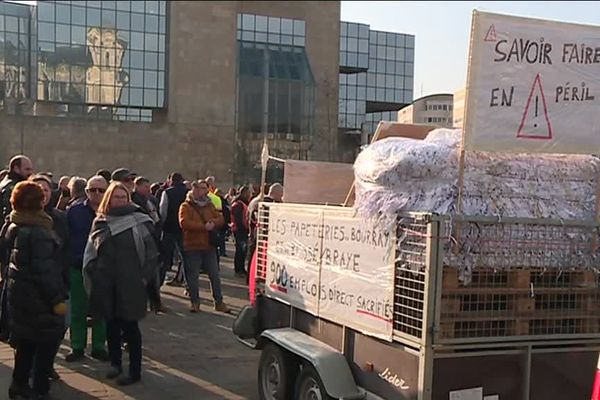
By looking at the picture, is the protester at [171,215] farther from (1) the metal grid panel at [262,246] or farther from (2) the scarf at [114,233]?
(1) the metal grid panel at [262,246]

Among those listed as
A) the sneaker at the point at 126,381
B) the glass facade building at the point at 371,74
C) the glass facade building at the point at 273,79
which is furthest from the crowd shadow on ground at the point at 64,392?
the glass facade building at the point at 371,74

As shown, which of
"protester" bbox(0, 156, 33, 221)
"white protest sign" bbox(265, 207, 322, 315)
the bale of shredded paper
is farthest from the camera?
"protester" bbox(0, 156, 33, 221)

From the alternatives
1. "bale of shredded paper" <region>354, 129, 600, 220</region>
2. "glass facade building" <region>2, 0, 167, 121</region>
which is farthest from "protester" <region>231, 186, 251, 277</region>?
"glass facade building" <region>2, 0, 167, 121</region>

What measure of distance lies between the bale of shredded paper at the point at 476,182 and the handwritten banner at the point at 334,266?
0.88ft

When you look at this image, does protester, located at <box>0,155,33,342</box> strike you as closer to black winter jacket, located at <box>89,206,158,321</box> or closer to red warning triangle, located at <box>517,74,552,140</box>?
black winter jacket, located at <box>89,206,158,321</box>

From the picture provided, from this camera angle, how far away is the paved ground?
656 centimetres

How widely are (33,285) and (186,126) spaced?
48.3 meters

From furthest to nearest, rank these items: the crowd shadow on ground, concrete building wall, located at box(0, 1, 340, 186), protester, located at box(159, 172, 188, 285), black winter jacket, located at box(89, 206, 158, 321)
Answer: concrete building wall, located at box(0, 1, 340, 186) → protester, located at box(159, 172, 188, 285) → black winter jacket, located at box(89, 206, 158, 321) → the crowd shadow on ground

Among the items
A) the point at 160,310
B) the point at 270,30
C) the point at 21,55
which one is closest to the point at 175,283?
the point at 160,310

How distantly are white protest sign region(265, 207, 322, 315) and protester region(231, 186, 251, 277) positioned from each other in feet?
25.5

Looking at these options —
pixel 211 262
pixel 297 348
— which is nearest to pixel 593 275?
pixel 297 348

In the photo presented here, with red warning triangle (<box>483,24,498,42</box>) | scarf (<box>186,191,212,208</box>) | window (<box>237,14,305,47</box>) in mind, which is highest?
window (<box>237,14,305,47</box>)

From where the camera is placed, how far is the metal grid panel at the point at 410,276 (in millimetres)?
4223

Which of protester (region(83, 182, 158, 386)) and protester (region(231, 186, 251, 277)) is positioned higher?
protester (region(83, 182, 158, 386))
